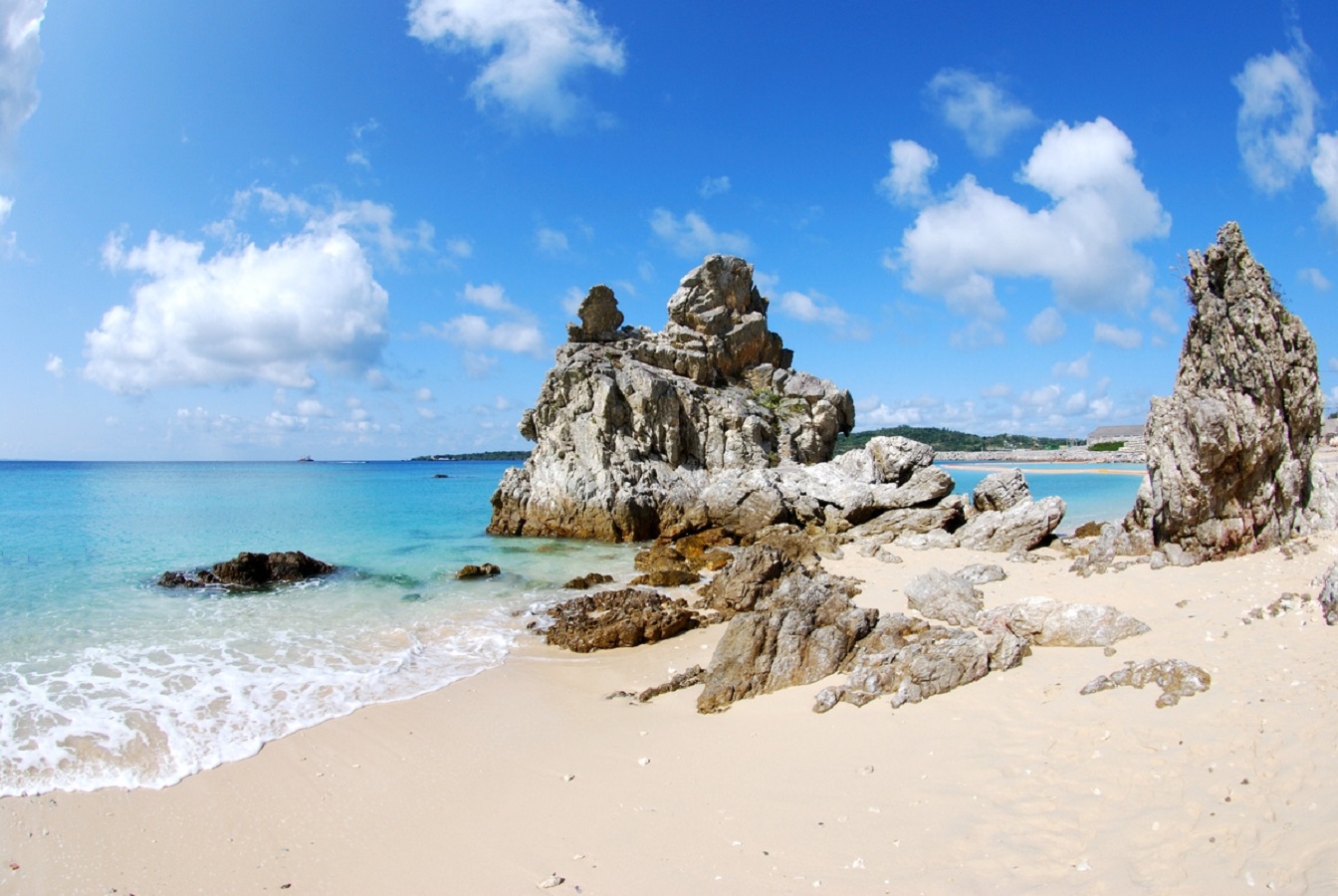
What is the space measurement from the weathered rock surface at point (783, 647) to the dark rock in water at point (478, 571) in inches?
450

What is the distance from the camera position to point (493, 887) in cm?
534

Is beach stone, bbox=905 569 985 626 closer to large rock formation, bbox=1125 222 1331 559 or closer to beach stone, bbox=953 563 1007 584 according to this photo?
beach stone, bbox=953 563 1007 584

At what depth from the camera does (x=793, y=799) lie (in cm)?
617

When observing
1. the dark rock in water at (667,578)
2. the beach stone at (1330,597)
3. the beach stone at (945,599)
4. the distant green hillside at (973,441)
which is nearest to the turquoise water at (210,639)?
→ the dark rock in water at (667,578)

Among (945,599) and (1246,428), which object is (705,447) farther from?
(1246,428)

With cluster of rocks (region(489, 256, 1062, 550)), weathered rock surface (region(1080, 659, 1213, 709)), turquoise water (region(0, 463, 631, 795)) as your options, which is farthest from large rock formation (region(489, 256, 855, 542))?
weathered rock surface (region(1080, 659, 1213, 709))

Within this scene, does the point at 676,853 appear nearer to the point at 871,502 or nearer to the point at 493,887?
the point at 493,887

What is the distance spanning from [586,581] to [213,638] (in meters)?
8.34

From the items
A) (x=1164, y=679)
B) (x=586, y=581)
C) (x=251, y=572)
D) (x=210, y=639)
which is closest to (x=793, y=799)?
(x=1164, y=679)

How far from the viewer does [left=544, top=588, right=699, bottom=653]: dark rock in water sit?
1233cm

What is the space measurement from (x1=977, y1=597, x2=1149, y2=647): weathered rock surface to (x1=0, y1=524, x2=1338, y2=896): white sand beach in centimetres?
30

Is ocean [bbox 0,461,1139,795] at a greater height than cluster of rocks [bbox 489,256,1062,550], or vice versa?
cluster of rocks [bbox 489,256,1062,550]

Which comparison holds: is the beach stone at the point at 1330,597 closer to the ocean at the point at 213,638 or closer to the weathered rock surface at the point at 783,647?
the weathered rock surface at the point at 783,647

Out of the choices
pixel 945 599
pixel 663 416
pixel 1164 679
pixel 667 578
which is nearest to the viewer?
pixel 1164 679
